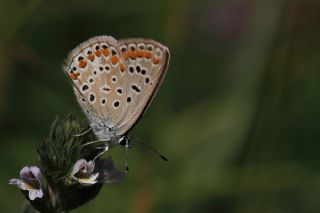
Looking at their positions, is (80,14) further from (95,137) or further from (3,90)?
(95,137)

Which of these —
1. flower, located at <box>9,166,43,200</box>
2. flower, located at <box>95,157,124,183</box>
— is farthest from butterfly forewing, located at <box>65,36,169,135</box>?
flower, located at <box>9,166,43,200</box>

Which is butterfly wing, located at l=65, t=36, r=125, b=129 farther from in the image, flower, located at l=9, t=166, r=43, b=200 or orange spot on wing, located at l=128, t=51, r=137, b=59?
flower, located at l=9, t=166, r=43, b=200

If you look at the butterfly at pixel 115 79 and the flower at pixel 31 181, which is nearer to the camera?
the flower at pixel 31 181

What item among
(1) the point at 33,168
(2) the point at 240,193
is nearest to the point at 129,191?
(2) the point at 240,193

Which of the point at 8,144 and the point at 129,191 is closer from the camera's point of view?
the point at 129,191

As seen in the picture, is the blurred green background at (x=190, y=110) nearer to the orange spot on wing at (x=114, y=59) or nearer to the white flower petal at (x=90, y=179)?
the orange spot on wing at (x=114, y=59)

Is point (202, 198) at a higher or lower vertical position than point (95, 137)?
lower

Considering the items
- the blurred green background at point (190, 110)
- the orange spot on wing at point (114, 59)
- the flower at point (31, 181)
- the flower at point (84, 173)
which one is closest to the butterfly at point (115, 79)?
the orange spot on wing at point (114, 59)
